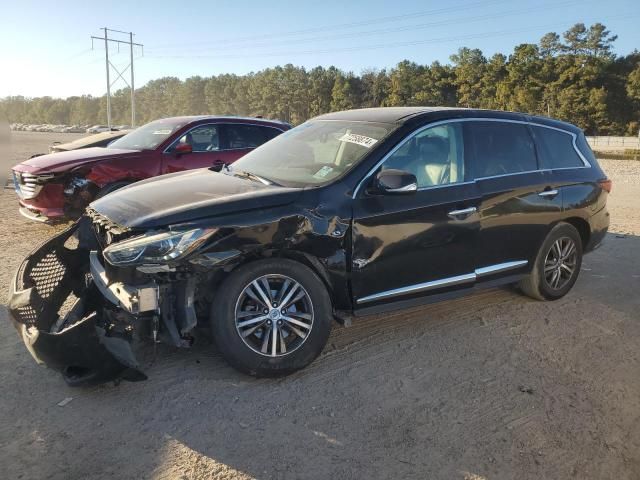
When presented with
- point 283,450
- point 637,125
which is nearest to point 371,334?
point 283,450

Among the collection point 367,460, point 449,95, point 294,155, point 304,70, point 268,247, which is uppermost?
point 304,70

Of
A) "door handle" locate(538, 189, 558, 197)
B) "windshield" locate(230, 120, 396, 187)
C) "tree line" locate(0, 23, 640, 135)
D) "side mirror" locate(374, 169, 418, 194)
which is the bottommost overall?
"door handle" locate(538, 189, 558, 197)

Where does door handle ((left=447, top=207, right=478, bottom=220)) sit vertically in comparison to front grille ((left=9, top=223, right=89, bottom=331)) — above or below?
above

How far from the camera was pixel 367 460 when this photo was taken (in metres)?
2.83

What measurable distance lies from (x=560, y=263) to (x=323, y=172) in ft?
8.92

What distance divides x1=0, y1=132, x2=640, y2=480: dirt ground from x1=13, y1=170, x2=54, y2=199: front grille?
9.46ft

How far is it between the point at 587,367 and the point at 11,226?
8.09 m

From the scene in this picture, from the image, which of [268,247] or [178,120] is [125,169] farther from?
[268,247]

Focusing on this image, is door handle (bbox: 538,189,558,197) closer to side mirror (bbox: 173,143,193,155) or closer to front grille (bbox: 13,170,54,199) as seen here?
side mirror (bbox: 173,143,193,155)

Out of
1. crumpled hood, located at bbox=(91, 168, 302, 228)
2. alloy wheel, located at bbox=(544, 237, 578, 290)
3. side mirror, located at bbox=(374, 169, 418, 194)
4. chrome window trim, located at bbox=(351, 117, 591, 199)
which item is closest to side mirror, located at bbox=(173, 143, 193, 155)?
crumpled hood, located at bbox=(91, 168, 302, 228)

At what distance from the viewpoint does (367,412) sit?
3.28 meters

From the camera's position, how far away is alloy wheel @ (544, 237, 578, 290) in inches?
204

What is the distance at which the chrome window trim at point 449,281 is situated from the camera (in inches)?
157

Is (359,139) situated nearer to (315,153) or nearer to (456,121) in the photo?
(315,153)
